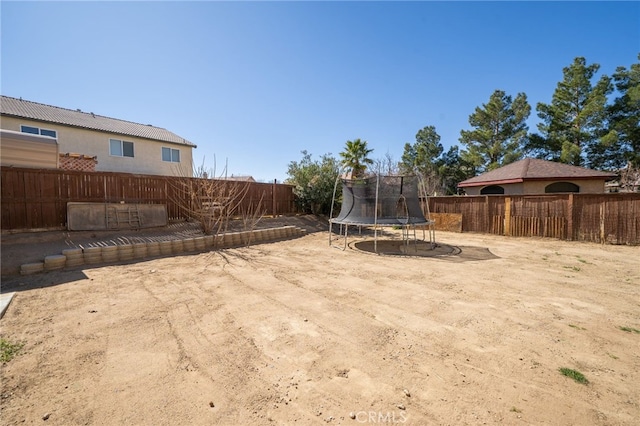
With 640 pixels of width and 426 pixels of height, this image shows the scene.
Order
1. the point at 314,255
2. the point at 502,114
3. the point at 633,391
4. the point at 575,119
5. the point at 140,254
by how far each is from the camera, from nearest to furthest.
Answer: the point at 633,391, the point at 140,254, the point at 314,255, the point at 575,119, the point at 502,114

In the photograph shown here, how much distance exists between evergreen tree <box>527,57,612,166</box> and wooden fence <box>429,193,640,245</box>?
655 inches

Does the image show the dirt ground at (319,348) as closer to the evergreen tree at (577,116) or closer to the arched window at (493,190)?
the arched window at (493,190)

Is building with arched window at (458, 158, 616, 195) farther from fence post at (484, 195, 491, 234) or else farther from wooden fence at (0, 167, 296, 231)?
wooden fence at (0, 167, 296, 231)

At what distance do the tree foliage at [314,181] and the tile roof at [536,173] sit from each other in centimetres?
1008

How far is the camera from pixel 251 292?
4.13 metres

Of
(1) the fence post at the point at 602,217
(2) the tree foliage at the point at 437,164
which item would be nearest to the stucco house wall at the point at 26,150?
(1) the fence post at the point at 602,217

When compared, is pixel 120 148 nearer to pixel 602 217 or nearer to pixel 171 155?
pixel 171 155

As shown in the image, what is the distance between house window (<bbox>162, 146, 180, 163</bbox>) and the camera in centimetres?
1508

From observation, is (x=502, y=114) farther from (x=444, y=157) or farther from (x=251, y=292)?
(x=251, y=292)

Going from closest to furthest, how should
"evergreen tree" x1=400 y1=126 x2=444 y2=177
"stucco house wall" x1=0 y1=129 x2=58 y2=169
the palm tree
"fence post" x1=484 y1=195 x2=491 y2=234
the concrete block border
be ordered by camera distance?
"stucco house wall" x1=0 y1=129 x2=58 y2=169
the concrete block border
"fence post" x1=484 y1=195 x2=491 y2=234
the palm tree
"evergreen tree" x1=400 y1=126 x2=444 y2=177

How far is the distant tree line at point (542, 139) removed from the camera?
1352 cm

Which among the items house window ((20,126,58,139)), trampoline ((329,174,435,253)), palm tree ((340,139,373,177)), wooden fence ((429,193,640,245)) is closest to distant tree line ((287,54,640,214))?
palm tree ((340,139,373,177))

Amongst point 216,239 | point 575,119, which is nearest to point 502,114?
point 575,119

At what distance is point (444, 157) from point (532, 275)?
90.0ft
